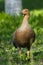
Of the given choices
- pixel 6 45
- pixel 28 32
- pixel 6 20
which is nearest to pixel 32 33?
pixel 28 32

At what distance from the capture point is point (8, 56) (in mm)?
6656

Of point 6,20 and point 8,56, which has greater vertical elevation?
point 8,56

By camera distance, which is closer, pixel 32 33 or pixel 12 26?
pixel 32 33

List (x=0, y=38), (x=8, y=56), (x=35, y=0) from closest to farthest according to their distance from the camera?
(x=8, y=56)
(x=0, y=38)
(x=35, y=0)

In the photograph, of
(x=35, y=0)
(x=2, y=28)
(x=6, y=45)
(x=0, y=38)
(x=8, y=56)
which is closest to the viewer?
(x=8, y=56)

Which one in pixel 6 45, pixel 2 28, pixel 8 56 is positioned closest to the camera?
pixel 8 56

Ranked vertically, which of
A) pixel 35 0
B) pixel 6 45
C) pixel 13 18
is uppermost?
pixel 6 45

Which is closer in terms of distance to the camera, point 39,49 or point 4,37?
point 39,49

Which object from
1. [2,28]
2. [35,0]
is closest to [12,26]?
[2,28]

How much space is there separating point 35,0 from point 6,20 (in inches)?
844

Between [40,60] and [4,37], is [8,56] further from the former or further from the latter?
[4,37]

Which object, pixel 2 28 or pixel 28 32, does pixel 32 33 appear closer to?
pixel 28 32

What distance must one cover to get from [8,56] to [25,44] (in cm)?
178

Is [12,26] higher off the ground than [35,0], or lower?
higher
